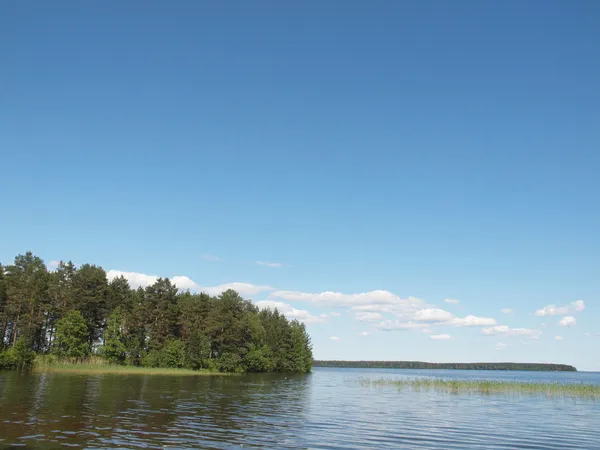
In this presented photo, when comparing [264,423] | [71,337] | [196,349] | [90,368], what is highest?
[71,337]

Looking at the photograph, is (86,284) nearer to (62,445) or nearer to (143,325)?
(143,325)

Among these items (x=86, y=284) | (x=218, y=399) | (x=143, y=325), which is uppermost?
(x=86, y=284)

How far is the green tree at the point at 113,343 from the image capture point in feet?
345

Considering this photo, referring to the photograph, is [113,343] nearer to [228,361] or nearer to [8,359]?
[8,359]

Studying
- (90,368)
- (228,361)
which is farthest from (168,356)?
(90,368)

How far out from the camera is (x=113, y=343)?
4173 inches

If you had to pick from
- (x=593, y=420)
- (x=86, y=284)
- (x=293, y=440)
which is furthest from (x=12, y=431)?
(x=86, y=284)

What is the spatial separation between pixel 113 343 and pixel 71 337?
11.6 metres

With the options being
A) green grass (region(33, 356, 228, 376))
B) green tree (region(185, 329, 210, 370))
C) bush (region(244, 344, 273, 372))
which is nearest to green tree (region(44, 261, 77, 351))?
green grass (region(33, 356, 228, 376))

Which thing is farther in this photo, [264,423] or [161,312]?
[161,312]

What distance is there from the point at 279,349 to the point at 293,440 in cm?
13705

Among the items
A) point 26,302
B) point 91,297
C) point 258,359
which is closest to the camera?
point 26,302

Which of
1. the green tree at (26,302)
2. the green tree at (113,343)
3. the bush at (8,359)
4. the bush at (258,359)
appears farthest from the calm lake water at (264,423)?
the bush at (258,359)

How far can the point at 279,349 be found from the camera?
162m
